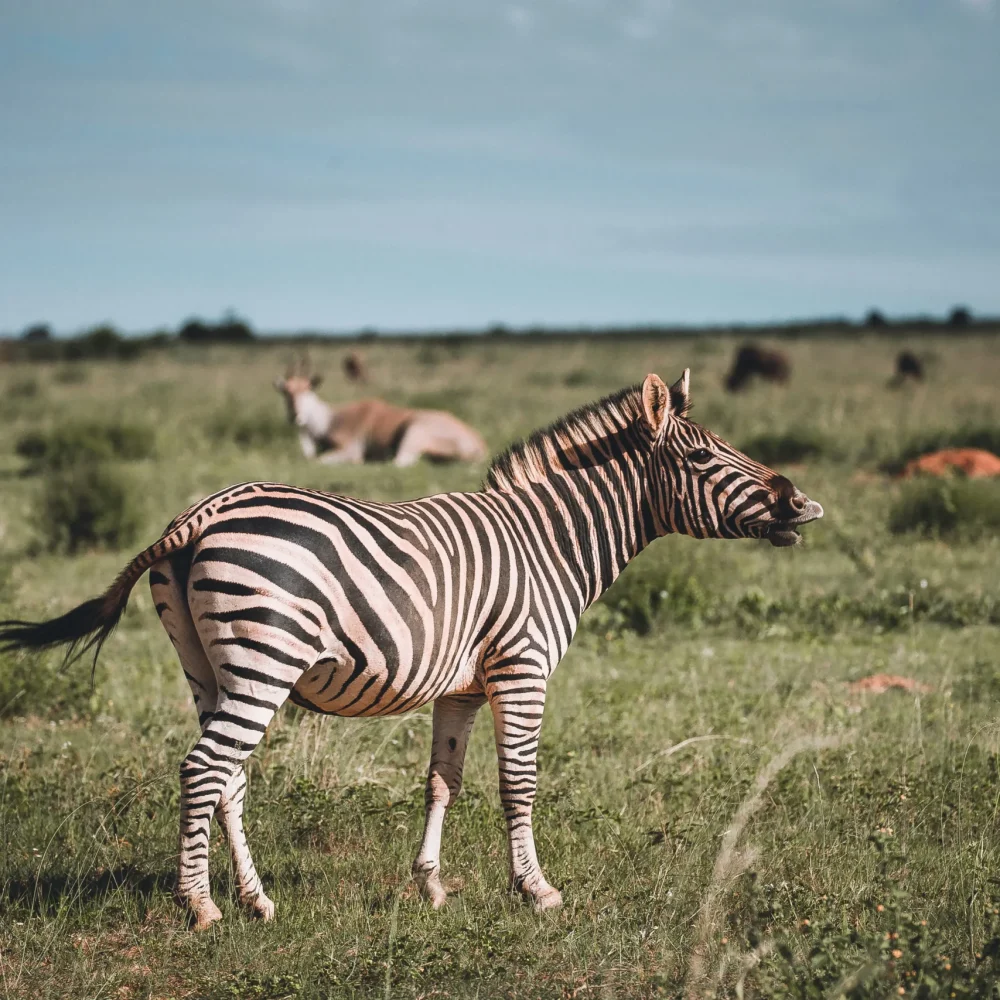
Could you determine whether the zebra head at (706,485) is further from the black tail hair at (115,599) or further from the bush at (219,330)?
the bush at (219,330)

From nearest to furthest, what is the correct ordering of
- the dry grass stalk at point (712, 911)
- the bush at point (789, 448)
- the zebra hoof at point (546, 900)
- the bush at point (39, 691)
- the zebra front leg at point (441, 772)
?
1. the dry grass stalk at point (712, 911)
2. the zebra hoof at point (546, 900)
3. the zebra front leg at point (441, 772)
4. the bush at point (39, 691)
5. the bush at point (789, 448)

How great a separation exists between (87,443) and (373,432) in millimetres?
4734

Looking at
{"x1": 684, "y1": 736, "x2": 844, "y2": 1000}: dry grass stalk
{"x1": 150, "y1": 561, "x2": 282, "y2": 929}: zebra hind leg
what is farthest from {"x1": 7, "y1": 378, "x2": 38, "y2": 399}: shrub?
{"x1": 684, "y1": 736, "x2": 844, "y2": 1000}: dry grass stalk

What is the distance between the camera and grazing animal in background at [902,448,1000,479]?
1440 centimetres

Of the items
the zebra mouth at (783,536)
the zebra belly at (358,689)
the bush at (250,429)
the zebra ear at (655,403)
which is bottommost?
the zebra belly at (358,689)

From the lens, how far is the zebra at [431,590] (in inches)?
162

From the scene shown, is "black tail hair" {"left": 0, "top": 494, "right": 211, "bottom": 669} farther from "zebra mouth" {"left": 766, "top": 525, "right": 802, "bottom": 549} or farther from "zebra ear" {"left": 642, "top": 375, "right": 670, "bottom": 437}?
"zebra mouth" {"left": 766, "top": 525, "right": 802, "bottom": 549}

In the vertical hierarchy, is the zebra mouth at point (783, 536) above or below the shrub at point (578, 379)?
below

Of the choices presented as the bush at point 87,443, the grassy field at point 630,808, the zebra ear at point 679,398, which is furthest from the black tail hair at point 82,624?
the bush at point 87,443

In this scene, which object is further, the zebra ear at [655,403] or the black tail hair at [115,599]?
the zebra ear at [655,403]

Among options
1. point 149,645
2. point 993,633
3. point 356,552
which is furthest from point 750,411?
point 356,552

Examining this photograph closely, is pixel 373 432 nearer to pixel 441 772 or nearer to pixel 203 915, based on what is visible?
pixel 441 772

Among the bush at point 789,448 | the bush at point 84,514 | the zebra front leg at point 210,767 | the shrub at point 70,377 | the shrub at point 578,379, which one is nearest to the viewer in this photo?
the zebra front leg at point 210,767

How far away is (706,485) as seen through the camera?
16.2ft
